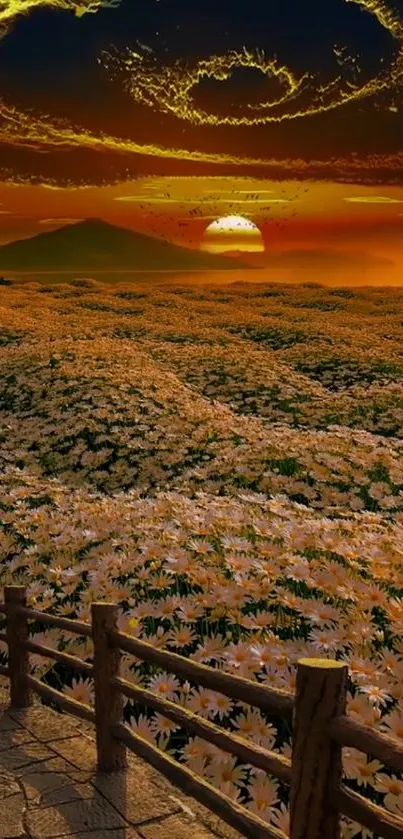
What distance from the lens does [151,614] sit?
7.73 meters

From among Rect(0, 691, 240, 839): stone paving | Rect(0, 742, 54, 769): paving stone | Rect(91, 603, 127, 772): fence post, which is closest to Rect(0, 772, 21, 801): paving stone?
Rect(0, 691, 240, 839): stone paving

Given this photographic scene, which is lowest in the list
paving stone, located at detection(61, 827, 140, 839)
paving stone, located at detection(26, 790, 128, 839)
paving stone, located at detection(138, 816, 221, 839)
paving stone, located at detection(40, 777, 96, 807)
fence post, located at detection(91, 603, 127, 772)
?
paving stone, located at detection(40, 777, 96, 807)

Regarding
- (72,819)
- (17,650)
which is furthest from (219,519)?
(72,819)

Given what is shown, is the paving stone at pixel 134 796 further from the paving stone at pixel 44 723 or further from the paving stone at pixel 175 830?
the paving stone at pixel 44 723

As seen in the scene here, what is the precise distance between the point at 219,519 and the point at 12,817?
5.18 meters

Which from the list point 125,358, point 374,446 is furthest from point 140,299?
point 374,446

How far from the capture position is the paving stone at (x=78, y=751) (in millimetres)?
6235

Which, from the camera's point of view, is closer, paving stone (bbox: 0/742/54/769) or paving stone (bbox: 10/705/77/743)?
paving stone (bbox: 0/742/54/769)

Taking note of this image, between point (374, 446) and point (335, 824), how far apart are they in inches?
476

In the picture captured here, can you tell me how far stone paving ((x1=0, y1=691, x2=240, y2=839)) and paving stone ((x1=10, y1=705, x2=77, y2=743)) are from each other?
0.02 m

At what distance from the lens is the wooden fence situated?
13.3 ft

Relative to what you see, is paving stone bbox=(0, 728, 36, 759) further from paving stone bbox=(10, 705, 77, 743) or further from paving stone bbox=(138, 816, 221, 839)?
paving stone bbox=(138, 816, 221, 839)

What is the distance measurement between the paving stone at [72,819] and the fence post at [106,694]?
1.37 ft

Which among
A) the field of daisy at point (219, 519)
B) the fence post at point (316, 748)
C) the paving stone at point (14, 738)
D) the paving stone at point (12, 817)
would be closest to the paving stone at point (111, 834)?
the paving stone at point (12, 817)
